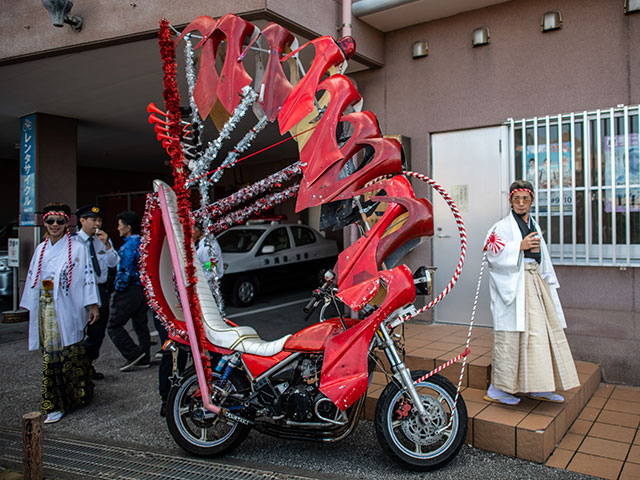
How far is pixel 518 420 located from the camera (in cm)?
359

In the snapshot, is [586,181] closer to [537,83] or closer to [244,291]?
[537,83]

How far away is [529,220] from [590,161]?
159 cm

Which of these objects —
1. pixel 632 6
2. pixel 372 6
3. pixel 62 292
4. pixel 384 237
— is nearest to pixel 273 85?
pixel 384 237

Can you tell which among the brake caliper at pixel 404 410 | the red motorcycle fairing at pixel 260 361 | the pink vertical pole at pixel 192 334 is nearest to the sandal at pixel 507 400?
the brake caliper at pixel 404 410

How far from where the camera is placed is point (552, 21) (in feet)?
Answer: 17.1

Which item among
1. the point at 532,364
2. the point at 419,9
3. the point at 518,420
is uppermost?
the point at 419,9

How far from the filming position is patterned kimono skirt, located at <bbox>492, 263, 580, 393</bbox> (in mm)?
3742

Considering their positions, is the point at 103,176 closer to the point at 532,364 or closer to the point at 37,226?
the point at 37,226

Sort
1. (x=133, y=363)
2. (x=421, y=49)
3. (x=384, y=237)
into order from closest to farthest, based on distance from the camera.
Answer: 1. (x=384, y=237)
2. (x=133, y=363)
3. (x=421, y=49)

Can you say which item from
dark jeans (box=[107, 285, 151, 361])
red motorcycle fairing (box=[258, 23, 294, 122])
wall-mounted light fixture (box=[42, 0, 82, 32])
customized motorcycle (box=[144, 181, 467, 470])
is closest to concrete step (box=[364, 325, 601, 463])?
customized motorcycle (box=[144, 181, 467, 470])

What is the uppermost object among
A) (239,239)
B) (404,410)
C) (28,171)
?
(28,171)

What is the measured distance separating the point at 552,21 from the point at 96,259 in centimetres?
544

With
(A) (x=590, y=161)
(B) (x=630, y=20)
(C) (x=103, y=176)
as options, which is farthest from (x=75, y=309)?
(C) (x=103, y=176)

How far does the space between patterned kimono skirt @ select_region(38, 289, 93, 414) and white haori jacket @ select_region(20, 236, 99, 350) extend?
51 mm
